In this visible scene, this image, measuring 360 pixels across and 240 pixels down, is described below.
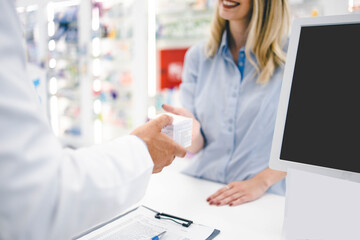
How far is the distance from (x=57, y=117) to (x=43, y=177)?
218 inches

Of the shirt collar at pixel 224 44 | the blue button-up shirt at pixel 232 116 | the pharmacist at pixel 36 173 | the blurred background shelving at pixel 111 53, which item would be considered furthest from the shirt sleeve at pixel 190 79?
the blurred background shelving at pixel 111 53

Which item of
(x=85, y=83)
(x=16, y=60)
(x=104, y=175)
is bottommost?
(x=85, y=83)

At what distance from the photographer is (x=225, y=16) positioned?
141cm

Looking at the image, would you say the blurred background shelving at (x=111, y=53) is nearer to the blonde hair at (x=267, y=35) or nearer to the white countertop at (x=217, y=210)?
the blonde hair at (x=267, y=35)

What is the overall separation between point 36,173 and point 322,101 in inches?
28.4

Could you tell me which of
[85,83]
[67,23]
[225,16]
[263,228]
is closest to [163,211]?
[263,228]

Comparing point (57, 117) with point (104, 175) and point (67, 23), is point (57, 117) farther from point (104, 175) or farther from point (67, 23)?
point (104, 175)

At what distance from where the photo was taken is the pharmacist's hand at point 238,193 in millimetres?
1124

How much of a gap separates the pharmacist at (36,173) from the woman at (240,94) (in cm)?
69

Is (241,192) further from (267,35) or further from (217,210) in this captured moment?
(267,35)

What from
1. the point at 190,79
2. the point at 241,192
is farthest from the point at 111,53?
the point at 241,192

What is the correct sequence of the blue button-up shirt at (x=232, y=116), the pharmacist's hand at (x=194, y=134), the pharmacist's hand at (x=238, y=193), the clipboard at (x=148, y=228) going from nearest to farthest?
1. the clipboard at (x=148, y=228)
2. the pharmacist's hand at (x=238, y=193)
3. the pharmacist's hand at (x=194, y=134)
4. the blue button-up shirt at (x=232, y=116)

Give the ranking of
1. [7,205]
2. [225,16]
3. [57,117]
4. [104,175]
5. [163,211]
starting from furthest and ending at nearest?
[57,117] → [225,16] → [163,211] → [104,175] → [7,205]

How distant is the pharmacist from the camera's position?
488mm
